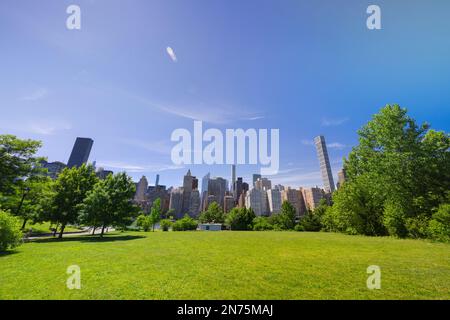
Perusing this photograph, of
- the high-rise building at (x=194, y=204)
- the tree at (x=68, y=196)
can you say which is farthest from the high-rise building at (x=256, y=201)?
the tree at (x=68, y=196)

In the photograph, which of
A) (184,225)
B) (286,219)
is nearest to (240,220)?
(286,219)

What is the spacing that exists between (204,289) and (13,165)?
93.1 ft

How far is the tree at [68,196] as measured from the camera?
21656mm

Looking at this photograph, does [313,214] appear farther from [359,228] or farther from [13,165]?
[13,165]

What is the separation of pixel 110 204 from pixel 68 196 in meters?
5.41

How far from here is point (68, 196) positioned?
75.5 ft

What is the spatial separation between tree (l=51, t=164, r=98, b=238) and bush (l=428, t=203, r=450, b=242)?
36.8 metres

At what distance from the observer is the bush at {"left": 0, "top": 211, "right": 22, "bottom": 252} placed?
11914 millimetres

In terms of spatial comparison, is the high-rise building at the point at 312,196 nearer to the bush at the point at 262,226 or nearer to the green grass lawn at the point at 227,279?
the bush at the point at 262,226

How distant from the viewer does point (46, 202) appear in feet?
70.2

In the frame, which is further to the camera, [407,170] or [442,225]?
[407,170]

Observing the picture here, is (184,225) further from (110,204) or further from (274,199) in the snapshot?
(274,199)

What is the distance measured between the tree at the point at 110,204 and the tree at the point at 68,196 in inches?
46.0
